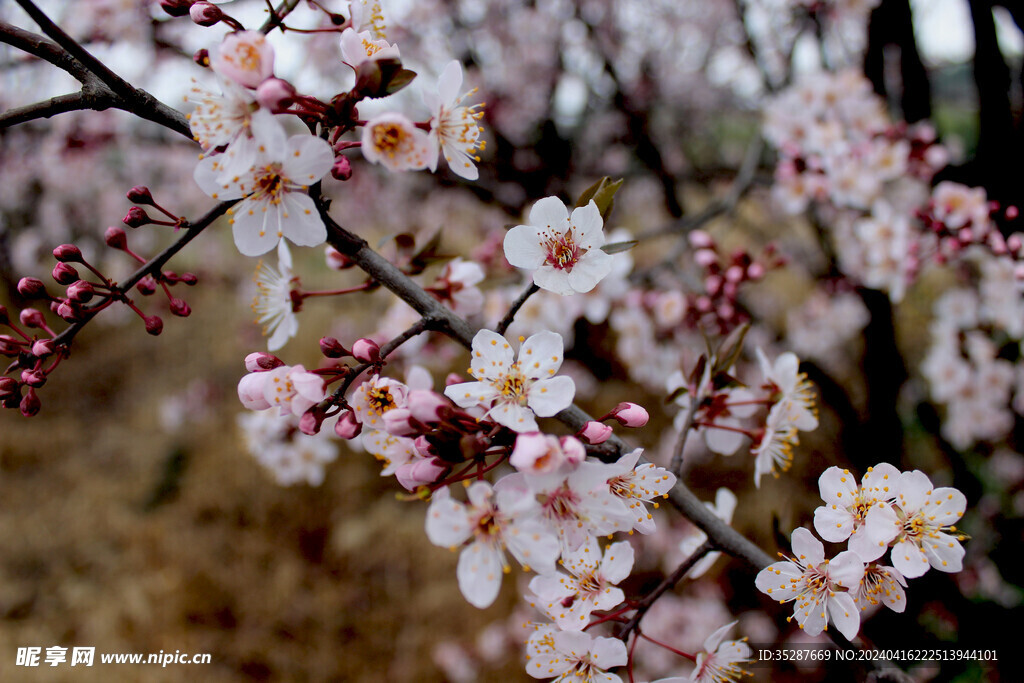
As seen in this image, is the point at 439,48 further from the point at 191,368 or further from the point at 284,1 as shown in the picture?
the point at 191,368

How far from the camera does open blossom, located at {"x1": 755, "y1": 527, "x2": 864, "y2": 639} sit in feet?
2.47

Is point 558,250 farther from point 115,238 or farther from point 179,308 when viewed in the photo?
point 115,238

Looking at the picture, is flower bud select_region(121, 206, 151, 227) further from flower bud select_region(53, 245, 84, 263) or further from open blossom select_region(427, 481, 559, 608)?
open blossom select_region(427, 481, 559, 608)

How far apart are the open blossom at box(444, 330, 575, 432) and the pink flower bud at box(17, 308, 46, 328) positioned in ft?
2.05

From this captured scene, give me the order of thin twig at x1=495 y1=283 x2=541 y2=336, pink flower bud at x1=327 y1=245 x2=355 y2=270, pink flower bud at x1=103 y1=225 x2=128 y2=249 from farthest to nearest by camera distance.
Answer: pink flower bud at x1=327 y1=245 x2=355 y2=270
pink flower bud at x1=103 y1=225 x2=128 y2=249
thin twig at x1=495 y1=283 x2=541 y2=336

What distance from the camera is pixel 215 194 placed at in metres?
0.69

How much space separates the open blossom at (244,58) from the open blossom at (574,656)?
0.78 m

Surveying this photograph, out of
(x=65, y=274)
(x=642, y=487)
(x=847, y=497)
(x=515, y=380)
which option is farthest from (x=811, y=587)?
(x=65, y=274)

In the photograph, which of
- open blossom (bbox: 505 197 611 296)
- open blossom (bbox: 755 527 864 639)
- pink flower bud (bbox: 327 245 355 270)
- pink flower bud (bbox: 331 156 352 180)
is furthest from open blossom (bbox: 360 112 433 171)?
open blossom (bbox: 755 527 864 639)

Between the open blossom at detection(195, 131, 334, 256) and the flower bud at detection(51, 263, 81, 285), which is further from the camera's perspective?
the flower bud at detection(51, 263, 81, 285)

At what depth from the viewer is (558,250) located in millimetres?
778

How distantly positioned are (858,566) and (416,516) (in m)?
3.56

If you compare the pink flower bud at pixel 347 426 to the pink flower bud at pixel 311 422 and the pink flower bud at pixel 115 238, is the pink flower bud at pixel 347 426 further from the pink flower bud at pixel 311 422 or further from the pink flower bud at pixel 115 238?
the pink flower bud at pixel 115 238

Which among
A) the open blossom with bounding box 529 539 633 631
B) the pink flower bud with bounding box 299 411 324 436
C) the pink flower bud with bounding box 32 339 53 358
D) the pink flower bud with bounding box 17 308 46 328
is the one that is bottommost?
the open blossom with bounding box 529 539 633 631
